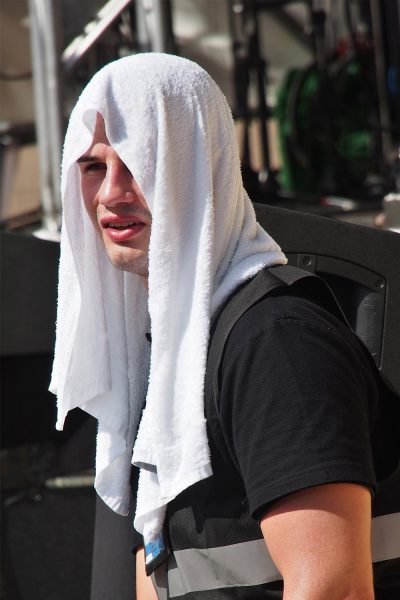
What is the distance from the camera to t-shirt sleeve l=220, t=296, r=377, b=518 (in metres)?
1.33

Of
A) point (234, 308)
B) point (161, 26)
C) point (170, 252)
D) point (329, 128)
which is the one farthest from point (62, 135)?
point (329, 128)

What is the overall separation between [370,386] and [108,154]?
57 centimetres

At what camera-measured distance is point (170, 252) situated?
156cm

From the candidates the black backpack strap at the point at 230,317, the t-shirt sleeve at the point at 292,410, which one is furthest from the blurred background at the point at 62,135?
the t-shirt sleeve at the point at 292,410

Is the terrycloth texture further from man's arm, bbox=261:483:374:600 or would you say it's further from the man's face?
man's arm, bbox=261:483:374:600

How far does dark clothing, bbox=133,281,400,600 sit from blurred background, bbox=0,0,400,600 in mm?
1484

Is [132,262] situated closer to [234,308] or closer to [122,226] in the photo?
[122,226]

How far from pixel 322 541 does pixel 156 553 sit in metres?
0.42

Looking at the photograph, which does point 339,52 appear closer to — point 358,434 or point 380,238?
point 380,238

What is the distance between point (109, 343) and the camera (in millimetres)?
1897

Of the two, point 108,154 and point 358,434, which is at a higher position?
point 108,154

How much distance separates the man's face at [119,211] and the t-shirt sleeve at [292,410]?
13.5 inches

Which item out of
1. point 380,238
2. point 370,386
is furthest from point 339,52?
point 370,386

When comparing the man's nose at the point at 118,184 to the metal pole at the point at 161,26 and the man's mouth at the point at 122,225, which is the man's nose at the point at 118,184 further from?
the metal pole at the point at 161,26
